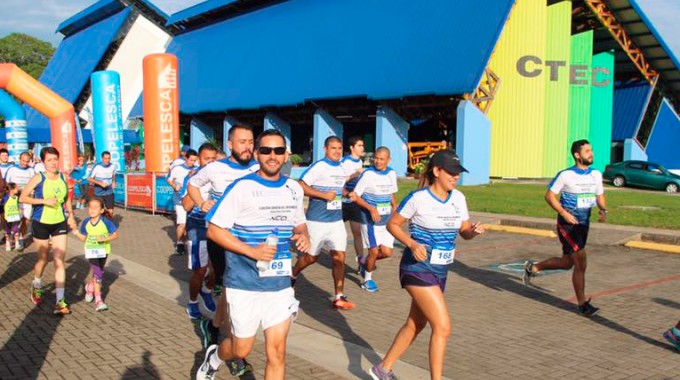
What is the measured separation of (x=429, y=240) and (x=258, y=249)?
144 centimetres

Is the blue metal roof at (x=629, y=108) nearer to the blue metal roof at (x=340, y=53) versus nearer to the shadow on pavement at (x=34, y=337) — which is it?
the blue metal roof at (x=340, y=53)

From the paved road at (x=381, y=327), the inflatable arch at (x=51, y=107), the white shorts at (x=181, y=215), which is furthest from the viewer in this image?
the inflatable arch at (x=51, y=107)

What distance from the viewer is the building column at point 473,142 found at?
26906 millimetres

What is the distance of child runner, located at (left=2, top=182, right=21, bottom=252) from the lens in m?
12.0

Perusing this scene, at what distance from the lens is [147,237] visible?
14328 millimetres

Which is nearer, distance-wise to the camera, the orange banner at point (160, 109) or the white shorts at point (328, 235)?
the white shorts at point (328, 235)

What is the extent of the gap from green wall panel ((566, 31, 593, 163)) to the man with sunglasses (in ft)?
94.8

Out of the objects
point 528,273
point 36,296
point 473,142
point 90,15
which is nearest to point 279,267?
point 36,296

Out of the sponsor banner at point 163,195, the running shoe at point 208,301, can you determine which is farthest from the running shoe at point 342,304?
the sponsor banner at point 163,195

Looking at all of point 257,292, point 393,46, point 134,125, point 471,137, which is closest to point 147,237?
point 257,292

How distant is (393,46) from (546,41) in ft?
25.5

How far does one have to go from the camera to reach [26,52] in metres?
86.6

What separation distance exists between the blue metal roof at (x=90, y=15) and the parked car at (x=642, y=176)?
47821 mm

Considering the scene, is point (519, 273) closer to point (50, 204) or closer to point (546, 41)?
point (50, 204)
